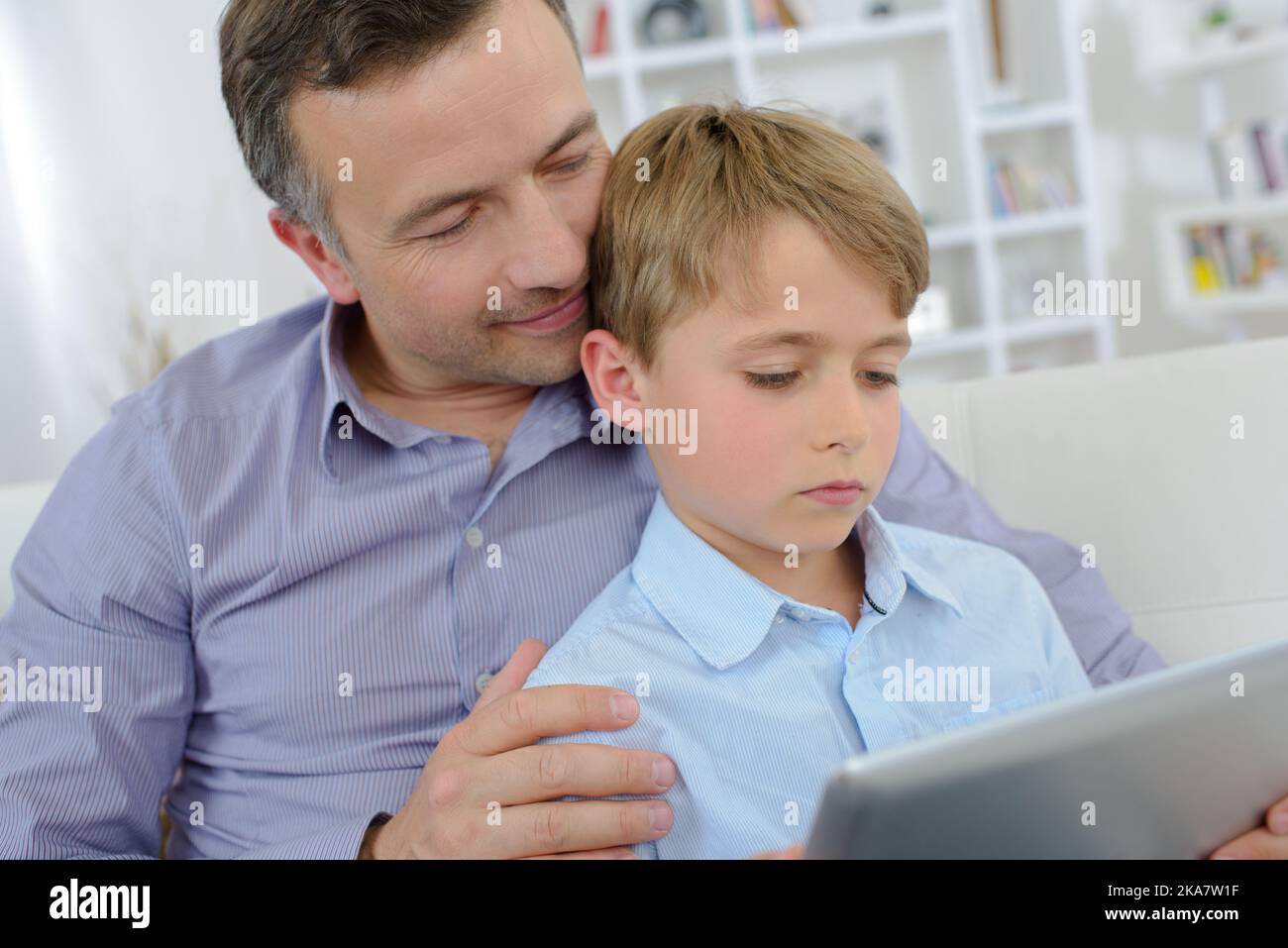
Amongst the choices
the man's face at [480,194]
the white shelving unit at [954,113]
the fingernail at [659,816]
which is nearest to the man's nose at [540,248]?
the man's face at [480,194]

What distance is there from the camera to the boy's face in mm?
1023

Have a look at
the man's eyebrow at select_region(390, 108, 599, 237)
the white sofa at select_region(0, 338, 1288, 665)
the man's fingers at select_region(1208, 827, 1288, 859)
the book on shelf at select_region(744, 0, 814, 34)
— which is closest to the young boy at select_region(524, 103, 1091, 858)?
the man's eyebrow at select_region(390, 108, 599, 237)

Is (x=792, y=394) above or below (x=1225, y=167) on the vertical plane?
below

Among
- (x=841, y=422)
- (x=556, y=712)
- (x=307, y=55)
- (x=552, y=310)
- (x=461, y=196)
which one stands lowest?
(x=556, y=712)

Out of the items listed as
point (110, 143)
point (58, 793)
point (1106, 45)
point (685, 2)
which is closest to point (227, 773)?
point (58, 793)

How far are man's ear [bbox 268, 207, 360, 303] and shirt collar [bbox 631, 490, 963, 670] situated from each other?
1.69ft

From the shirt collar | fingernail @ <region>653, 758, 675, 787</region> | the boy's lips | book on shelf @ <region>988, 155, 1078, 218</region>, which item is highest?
book on shelf @ <region>988, 155, 1078, 218</region>

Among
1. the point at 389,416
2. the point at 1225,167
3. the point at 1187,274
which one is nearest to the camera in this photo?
the point at 389,416

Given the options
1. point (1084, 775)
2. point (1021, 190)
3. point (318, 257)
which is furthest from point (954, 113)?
point (1084, 775)

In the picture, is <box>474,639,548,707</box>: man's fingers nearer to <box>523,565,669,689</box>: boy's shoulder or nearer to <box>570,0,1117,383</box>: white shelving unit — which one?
<box>523,565,669,689</box>: boy's shoulder

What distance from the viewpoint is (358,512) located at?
127 centimetres

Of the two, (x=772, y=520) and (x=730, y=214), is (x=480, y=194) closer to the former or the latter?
(x=730, y=214)

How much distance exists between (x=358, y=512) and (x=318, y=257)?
36 centimetres

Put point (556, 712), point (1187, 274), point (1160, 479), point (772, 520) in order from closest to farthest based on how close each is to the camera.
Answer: point (556, 712) < point (772, 520) < point (1160, 479) < point (1187, 274)
